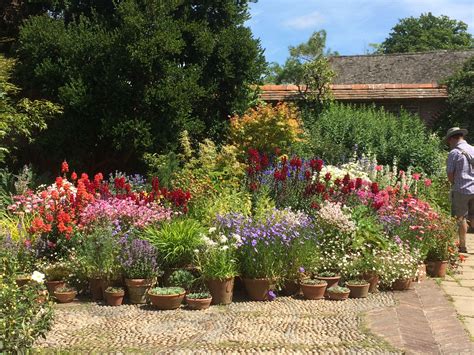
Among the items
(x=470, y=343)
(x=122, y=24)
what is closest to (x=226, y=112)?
(x=122, y=24)

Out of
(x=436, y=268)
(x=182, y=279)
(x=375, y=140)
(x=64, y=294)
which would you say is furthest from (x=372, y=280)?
(x=375, y=140)

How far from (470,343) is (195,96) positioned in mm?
6589

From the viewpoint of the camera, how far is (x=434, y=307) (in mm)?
5023

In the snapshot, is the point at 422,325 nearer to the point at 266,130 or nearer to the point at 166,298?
the point at 166,298

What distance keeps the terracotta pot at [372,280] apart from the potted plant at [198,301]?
1.76 meters

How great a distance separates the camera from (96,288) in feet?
17.3

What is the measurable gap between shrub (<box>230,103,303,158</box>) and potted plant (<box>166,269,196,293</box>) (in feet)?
15.3

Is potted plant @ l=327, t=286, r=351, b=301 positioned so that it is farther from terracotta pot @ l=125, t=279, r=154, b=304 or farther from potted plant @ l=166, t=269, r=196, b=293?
terracotta pot @ l=125, t=279, r=154, b=304

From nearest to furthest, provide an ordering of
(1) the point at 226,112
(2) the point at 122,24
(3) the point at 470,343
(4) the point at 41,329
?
1. (4) the point at 41,329
2. (3) the point at 470,343
3. (2) the point at 122,24
4. (1) the point at 226,112

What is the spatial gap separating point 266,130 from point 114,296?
5303 mm

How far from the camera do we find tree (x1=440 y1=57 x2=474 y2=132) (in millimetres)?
15734

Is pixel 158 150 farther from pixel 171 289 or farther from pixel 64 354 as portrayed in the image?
pixel 64 354

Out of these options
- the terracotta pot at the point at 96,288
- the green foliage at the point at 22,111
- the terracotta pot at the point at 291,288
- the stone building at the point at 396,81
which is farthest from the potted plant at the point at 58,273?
the stone building at the point at 396,81

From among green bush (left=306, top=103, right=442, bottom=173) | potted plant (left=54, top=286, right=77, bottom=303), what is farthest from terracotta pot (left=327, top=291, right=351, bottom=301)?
green bush (left=306, top=103, right=442, bottom=173)
